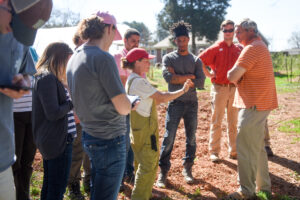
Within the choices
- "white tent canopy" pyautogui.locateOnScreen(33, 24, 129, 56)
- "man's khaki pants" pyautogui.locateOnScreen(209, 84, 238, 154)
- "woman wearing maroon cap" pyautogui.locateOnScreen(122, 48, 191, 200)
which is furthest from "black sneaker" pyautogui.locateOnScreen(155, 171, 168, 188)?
"white tent canopy" pyautogui.locateOnScreen(33, 24, 129, 56)

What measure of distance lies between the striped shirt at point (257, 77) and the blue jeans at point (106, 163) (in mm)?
1831

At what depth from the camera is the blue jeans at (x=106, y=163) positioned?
2232 millimetres

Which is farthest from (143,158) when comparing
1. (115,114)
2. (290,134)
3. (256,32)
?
(290,134)

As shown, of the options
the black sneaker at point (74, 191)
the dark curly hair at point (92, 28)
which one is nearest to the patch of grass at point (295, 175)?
the black sneaker at point (74, 191)

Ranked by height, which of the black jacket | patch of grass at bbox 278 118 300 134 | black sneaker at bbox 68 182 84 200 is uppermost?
the black jacket

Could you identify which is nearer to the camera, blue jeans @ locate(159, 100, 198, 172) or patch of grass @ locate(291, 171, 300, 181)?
blue jeans @ locate(159, 100, 198, 172)

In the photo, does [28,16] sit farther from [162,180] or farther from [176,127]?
[162,180]

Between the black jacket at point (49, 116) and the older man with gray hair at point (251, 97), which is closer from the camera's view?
the black jacket at point (49, 116)

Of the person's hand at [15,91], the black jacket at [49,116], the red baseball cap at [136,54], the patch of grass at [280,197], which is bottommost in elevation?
the patch of grass at [280,197]

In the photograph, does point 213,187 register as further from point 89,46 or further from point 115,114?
point 89,46

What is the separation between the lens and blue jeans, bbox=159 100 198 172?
4.06 m

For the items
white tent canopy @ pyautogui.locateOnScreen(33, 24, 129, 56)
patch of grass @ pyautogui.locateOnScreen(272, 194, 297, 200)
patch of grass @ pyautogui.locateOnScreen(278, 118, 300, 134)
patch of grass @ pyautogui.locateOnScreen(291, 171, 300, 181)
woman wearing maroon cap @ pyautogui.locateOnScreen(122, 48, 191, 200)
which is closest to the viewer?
woman wearing maroon cap @ pyautogui.locateOnScreen(122, 48, 191, 200)

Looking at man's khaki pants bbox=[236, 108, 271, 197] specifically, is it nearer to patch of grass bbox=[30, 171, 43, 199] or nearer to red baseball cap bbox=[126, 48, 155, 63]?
red baseball cap bbox=[126, 48, 155, 63]

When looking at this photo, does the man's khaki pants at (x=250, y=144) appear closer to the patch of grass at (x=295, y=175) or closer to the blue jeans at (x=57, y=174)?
the patch of grass at (x=295, y=175)
